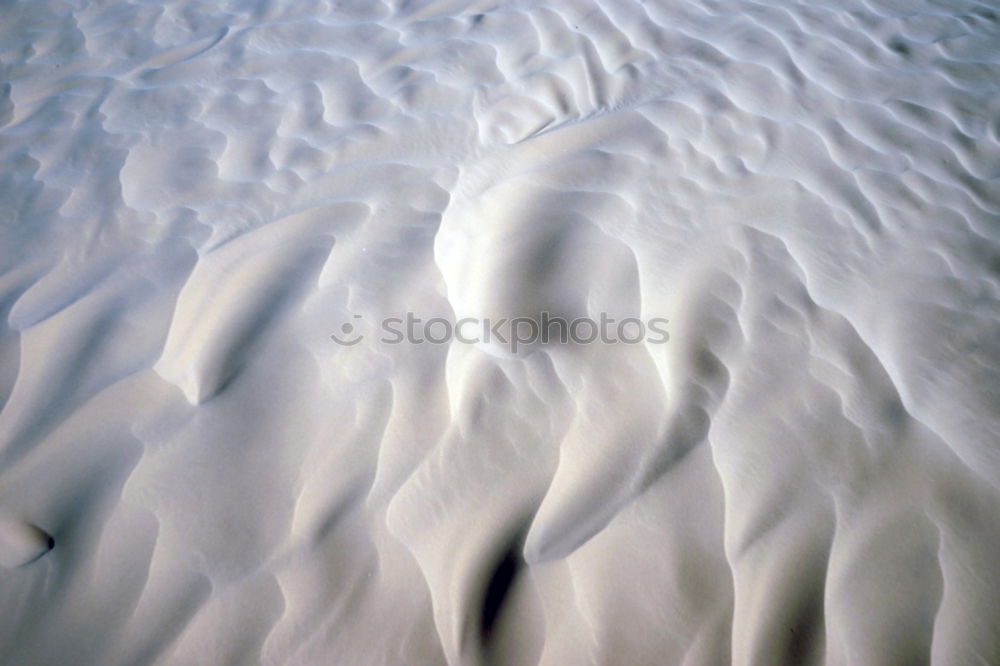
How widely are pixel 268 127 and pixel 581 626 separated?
2.13m

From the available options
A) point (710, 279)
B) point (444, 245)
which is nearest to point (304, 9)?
point (444, 245)

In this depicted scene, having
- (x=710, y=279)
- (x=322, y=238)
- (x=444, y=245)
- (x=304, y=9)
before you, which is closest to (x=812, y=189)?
(x=710, y=279)

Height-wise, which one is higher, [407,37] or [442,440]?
[407,37]

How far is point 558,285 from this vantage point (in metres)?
1.66

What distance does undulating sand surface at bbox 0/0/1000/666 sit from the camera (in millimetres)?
1192

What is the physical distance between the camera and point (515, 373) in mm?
1485

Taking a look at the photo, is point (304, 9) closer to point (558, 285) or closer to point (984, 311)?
point (558, 285)

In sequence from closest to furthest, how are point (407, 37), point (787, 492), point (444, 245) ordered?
point (787, 492) < point (444, 245) < point (407, 37)

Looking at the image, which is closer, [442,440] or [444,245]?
[442,440]

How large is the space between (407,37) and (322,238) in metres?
1.49

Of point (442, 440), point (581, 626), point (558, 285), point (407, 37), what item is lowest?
point (581, 626)

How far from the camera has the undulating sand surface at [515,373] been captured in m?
1.19

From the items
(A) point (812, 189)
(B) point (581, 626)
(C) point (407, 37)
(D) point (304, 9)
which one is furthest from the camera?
(D) point (304, 9)

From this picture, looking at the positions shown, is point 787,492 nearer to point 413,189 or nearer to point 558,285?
point 558,285
